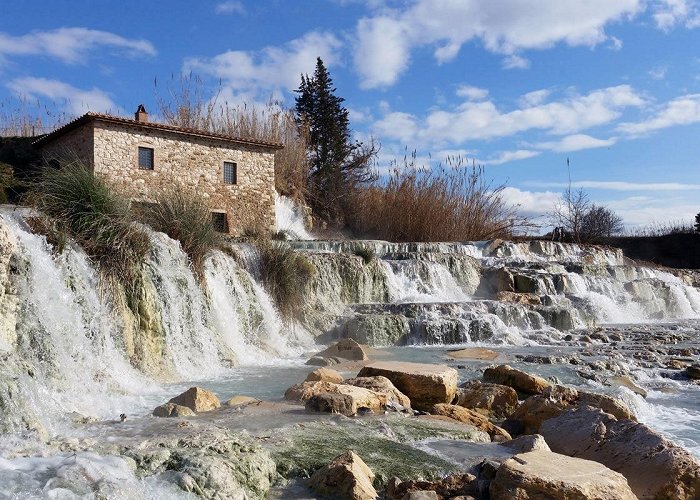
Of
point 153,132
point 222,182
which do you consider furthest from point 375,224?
point 153,132

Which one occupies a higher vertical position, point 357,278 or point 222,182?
point 222,182

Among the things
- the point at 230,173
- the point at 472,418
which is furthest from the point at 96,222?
the point at 230,173

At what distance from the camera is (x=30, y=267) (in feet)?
21.2

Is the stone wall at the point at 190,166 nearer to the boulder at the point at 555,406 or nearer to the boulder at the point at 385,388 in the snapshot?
the boulder at the point at 385,388

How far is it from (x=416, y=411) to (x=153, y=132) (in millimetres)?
13003

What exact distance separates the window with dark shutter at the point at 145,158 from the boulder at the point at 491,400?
12231mm

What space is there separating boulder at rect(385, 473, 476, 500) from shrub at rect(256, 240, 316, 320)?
762 cm

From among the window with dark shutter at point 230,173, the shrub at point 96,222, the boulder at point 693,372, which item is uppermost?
the window with dark shutter at point 230,173

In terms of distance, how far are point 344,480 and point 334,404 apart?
1.59 metres

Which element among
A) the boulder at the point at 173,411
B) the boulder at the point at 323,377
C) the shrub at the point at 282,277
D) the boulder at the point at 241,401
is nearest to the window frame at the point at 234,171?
the shrub at the point at 282,277

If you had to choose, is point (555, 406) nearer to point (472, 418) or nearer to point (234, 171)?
point (472, 418)

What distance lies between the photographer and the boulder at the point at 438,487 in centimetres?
358

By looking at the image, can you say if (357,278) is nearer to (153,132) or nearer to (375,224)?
(153,132)

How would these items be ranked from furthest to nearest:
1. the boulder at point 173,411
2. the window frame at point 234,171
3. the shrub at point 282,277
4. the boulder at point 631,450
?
1. the window frame at point 234,171
2. the shrub at point 282,277
3. the boulder at point 173,411
4. the boulder at point 631,450
